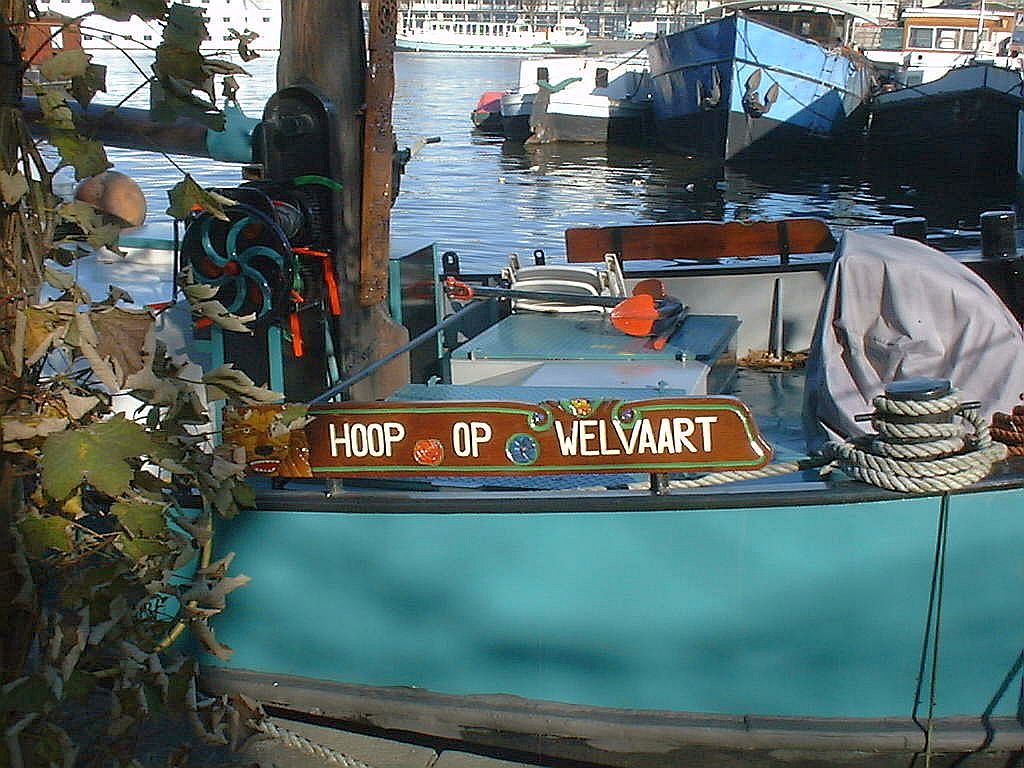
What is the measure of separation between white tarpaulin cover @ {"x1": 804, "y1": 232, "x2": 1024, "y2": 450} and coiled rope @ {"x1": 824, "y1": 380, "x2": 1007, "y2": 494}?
55cm

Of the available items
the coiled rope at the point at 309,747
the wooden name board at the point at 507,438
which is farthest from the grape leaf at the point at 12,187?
the coiled rope at the point at 309,747

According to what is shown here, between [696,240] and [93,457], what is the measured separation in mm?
6119

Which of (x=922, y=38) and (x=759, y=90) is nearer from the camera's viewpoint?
(x=759, y=90)

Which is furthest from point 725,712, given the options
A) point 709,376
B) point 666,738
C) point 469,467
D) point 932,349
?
point 709,376

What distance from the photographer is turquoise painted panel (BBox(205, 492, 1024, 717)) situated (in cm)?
419

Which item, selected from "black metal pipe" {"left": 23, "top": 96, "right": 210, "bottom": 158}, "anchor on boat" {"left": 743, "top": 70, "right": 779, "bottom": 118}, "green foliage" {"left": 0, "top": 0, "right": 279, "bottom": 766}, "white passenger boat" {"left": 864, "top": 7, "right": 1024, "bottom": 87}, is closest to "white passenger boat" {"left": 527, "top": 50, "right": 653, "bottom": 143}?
"anchor on boat" {"left": 743, "top": 70, "right": 779, "bottom": 118}

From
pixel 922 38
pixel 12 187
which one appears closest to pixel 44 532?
pixel 12 187

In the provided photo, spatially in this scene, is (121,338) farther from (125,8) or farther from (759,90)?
(759,90)

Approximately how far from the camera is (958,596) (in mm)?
4230

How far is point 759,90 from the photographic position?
3288 cm

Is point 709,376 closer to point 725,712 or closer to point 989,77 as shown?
point 725,712

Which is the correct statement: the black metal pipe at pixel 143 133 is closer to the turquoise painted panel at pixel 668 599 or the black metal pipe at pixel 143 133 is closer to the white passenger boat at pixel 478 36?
the turquoise painted panel at pixel 668 599

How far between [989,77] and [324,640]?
30450 mm

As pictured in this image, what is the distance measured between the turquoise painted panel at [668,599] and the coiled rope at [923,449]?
0.38 ft
